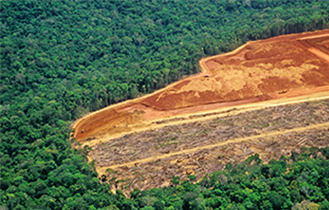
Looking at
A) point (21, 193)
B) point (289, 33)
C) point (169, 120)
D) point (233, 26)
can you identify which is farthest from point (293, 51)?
point (21, 193)

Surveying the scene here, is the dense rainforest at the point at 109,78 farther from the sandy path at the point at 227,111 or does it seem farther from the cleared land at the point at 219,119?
the sandy path at the point at 227,111

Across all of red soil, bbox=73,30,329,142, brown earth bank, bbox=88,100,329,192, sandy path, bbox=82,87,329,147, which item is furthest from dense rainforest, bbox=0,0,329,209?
sandy path, bbox=82,87,329,147

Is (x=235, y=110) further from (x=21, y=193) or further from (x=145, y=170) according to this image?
(x=21, y=193)

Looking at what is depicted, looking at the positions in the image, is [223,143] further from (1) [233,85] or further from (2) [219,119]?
(1) [233,85]

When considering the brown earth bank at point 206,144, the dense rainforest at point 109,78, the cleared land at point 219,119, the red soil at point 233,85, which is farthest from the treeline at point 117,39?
the brown earth bank at point 206,144

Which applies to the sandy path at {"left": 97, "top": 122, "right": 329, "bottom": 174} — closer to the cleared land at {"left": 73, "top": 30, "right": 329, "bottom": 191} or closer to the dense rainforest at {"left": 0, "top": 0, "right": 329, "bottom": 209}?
the cleared land at {"left": 73, "top": 30, "right": 329, "bottom": 191}

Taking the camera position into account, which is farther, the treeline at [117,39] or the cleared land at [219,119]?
the treeline at [117,39]
